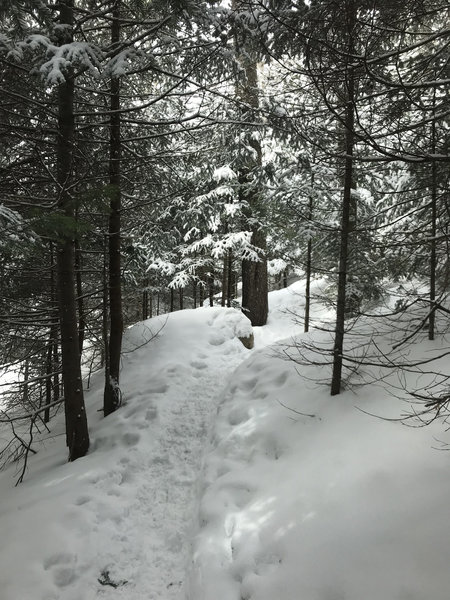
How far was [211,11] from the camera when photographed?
4738 millimetres

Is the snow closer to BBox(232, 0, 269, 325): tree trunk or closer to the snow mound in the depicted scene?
the snow mound

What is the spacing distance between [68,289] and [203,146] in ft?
14.9

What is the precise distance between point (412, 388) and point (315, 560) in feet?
8.35

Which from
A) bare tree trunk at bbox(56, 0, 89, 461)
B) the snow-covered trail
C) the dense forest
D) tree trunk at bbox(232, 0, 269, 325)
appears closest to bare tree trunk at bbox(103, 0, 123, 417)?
the dense forest

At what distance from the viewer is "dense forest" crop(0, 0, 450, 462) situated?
3.66 meters

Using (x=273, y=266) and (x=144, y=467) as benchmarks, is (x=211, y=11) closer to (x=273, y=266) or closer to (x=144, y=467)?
(x=144, y=467)

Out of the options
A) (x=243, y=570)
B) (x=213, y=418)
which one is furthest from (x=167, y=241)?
(x=243, y=570)

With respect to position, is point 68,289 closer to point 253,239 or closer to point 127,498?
point 127,498

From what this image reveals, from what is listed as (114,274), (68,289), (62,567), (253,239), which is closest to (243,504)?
(62,567)

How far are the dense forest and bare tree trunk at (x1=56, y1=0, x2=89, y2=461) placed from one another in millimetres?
25

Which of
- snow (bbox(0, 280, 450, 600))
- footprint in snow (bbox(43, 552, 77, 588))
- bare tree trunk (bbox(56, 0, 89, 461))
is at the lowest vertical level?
footprint in snow (bbox(43, 552, 77, 588))

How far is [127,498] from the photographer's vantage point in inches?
195

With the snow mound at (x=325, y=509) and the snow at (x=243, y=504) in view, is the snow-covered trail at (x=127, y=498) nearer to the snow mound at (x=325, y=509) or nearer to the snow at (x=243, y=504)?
the snow at (x=243, y=504)

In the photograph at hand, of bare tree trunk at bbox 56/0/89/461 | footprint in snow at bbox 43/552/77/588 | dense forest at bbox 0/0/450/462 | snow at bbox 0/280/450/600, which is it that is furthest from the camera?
bare tree trunk at bbox 56/0/89/461
